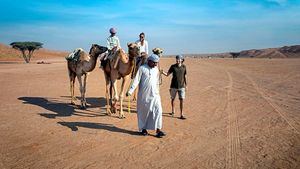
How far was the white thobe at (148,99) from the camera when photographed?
7.72m

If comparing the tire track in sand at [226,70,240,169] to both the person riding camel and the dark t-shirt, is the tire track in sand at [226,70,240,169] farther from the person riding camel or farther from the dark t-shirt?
the person riding camel

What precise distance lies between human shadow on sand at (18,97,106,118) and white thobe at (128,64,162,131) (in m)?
3.13

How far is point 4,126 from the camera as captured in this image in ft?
29.7

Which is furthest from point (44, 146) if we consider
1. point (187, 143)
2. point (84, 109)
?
point (84, 109)

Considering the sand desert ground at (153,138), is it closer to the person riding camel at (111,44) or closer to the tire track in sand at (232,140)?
the tire track in sand at (232,140)

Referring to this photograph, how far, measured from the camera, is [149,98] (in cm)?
773

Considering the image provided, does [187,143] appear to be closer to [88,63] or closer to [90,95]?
[88,63]

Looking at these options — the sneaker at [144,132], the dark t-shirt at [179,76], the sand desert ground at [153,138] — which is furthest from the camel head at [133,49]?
the sneaker at [144,132]

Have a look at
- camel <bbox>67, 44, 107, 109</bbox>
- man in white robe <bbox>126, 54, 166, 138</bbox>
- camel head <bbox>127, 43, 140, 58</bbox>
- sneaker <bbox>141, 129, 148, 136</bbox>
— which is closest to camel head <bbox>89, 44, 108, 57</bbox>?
camel <bbox>67, 44, 107, 109</bbox>

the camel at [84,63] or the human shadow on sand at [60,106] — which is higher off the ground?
the camel at [84,63]

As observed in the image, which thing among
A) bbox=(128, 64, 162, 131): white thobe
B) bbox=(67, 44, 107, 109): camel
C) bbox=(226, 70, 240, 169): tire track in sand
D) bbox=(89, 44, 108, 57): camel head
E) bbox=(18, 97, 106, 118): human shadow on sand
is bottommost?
bbox=(226, 70, 240, 169): tire track in sand

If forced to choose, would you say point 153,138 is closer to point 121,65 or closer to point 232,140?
point 232,140

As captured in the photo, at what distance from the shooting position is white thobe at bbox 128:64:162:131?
7719 millimetres

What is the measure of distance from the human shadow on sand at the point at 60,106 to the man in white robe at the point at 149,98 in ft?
10.2
